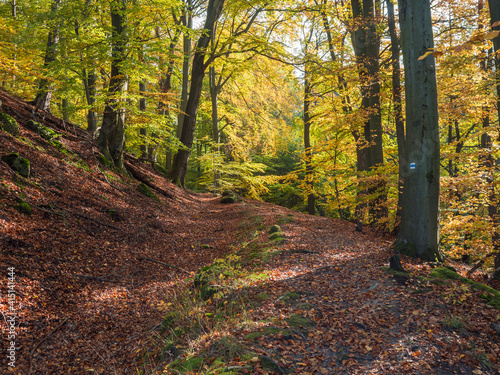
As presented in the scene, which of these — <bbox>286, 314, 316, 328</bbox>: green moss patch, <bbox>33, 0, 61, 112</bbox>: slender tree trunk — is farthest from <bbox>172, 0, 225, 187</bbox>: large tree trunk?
<bbox>286, 314, 316, 328</bbox>: green moss patch

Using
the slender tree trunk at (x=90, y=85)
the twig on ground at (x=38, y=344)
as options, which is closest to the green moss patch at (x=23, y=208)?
the twig on ground at (x=38, y=344)

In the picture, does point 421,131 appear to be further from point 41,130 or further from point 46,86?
point 46,86

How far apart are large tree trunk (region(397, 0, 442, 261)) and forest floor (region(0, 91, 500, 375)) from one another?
0.71 meters

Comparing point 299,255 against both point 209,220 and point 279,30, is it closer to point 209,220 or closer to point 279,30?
point 209,220

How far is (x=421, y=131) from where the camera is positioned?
525 cm

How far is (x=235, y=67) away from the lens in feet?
47.7

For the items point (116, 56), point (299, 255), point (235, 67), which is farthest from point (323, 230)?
point (235, 67)

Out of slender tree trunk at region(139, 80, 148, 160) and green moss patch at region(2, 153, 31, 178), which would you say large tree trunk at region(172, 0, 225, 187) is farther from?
green moss patch at region(2, 153, 31, 178)

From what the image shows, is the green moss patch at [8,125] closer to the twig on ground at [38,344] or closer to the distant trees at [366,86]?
the distant trees at [366,86]

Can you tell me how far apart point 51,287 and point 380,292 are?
4.88 metres

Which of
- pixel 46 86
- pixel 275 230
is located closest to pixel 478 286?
pixel 275 230

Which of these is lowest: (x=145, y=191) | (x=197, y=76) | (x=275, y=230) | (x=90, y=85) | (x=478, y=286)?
(x=478, y=286)

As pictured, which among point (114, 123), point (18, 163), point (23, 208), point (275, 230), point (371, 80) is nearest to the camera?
point (23, 208)

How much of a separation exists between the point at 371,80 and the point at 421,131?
12.5ft
